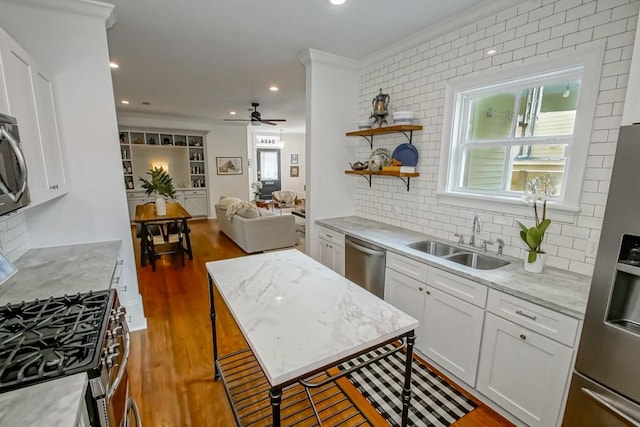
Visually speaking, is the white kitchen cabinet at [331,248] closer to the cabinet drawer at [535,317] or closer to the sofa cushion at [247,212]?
the cabinet drawer at [535,317]

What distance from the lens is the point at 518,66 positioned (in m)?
2.11

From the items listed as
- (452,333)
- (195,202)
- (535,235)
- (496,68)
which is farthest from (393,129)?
(195,202)

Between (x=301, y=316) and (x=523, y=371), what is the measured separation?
1351 mm

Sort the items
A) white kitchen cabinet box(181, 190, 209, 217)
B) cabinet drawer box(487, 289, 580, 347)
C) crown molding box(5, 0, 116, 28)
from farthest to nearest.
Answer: white kitchen cabinet box(181, 190, 209, 217) < crown molding box(5, 0, 116, 28) < cabinet drawer box(487, 289, 580, 347)

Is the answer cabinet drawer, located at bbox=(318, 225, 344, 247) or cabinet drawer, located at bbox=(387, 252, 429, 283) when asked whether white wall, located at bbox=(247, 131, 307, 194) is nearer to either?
cabinet drawer, located at bbox=(318, 225, 344, 247)

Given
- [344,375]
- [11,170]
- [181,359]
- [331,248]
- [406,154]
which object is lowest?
[181,359]

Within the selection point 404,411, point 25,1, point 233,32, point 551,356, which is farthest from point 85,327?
point 233,32

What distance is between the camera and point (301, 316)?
1334 millimetres

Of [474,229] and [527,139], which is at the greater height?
[527,139]

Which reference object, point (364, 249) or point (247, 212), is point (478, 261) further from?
point (247, 212)

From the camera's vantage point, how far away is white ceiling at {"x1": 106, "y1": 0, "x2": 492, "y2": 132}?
7.43 feet

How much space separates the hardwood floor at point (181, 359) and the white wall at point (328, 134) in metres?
1.50

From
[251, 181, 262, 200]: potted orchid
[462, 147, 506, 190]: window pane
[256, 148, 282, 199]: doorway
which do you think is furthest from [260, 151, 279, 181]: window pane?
[462, 147, 506, 190]: window pane

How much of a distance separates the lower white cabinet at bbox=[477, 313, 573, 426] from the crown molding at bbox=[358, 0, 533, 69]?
219 centimetres
